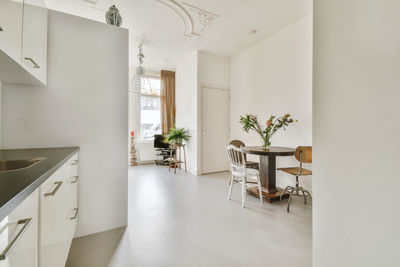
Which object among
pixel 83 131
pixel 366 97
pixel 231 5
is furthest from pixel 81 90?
pixel 231 5

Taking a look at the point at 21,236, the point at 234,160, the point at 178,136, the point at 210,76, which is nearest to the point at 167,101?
the point at 178,136

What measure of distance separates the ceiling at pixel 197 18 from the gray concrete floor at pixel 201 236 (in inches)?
122

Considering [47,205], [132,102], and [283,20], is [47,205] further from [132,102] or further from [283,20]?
[132,102]

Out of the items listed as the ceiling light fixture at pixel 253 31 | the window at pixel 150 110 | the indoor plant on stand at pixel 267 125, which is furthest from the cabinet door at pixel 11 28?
the window at pixel 150 110

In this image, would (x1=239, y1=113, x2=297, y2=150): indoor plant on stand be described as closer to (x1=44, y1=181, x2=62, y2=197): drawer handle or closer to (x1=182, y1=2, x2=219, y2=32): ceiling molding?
(x1=182, y1=2, x2=219, y2=32): ceiling molding

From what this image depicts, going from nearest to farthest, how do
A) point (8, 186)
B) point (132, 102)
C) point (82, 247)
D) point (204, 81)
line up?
point (8, 186)
point (82, 247)
point (204, 81)
point (132, 102)

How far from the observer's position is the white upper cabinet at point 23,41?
3.13 feet

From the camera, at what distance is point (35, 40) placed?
4.36 ft

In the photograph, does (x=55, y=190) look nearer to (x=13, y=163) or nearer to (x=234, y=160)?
(x=13, y=163)

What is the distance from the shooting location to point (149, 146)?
5.59 m

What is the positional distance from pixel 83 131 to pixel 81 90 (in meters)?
0.43

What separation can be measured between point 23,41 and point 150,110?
15.3ft

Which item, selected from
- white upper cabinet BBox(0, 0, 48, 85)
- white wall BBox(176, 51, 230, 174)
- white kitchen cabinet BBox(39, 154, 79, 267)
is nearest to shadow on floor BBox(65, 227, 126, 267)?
white kitchen cabinet BBox(39, 154, 79, 267)

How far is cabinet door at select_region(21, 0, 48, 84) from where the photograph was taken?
3.80ft
